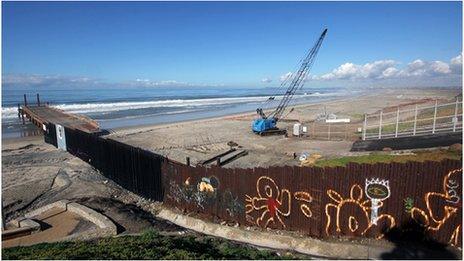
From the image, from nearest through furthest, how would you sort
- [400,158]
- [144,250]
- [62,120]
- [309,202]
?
[144,250] → [309,202] → [400,158] → [62,120]

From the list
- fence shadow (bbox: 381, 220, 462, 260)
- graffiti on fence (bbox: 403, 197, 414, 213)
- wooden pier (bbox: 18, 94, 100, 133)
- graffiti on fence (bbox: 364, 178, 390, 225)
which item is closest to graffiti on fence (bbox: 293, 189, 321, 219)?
graffiti on fence (bbox: 364, 178, 390, 225)

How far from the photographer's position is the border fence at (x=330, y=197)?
29.7 feet

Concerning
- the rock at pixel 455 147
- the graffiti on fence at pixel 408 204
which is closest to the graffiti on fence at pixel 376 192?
the graffiti on fence at pixel 408 204

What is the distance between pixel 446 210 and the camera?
9.02 m

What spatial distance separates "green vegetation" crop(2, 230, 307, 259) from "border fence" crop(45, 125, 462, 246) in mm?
1663

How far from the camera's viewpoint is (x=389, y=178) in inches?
369

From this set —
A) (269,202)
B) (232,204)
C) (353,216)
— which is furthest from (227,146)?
(353,216)

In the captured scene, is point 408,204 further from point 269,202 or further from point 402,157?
point 402,157

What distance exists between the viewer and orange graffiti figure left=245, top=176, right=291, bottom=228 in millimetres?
10914

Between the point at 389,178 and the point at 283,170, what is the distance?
113 inches

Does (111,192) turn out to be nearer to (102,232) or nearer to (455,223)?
(102,232)

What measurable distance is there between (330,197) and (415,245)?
2.39 metres

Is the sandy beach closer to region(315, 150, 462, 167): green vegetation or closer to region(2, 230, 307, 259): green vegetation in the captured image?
region(315, 150, 462, 167): green vegetation

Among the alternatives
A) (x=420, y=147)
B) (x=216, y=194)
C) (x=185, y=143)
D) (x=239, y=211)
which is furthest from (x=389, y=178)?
(x=185, y=143)
